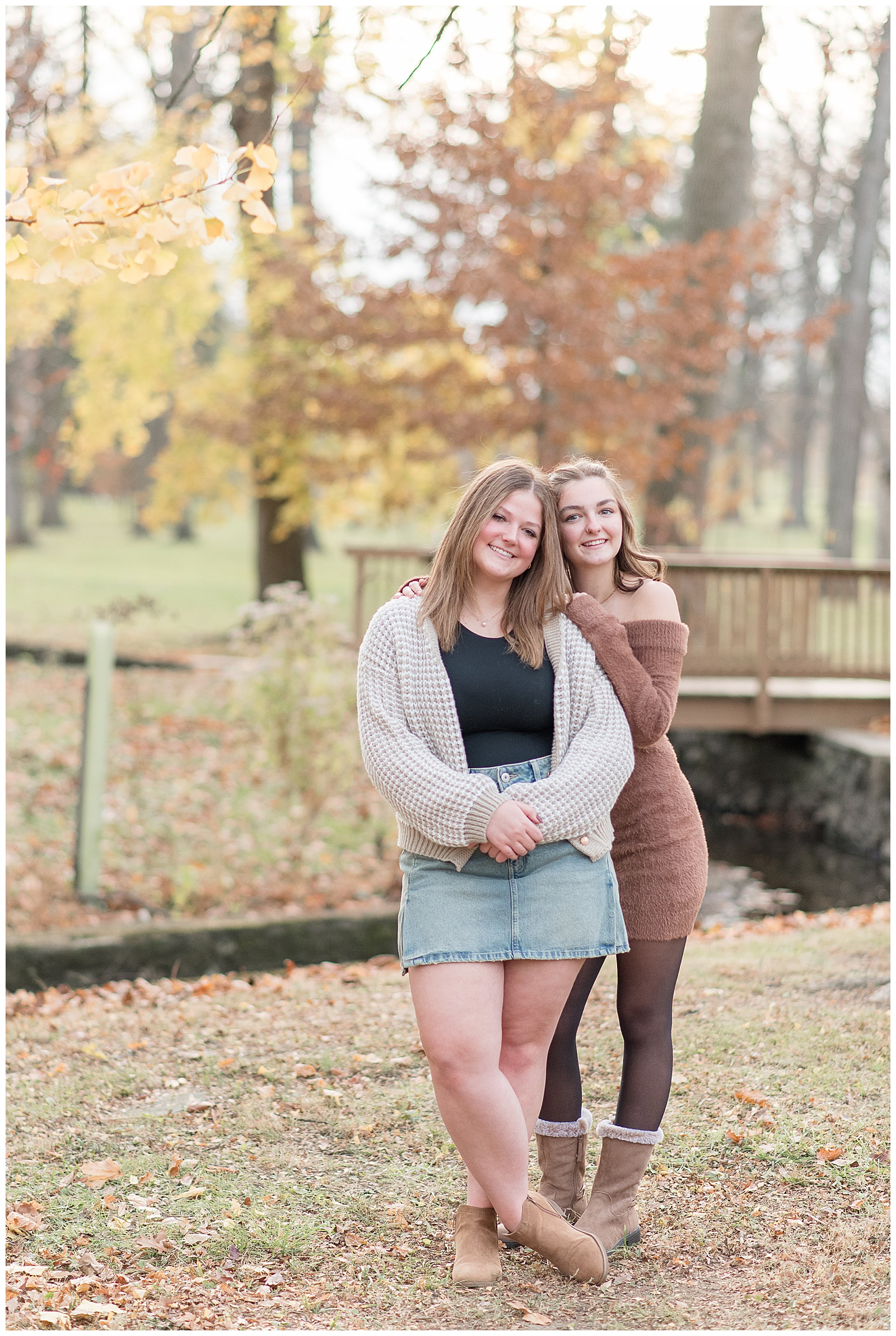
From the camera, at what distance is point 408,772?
267 centimetres

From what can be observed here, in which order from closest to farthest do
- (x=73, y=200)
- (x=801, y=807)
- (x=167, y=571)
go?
(x=73, y=200) → (x=801, y=807) → (x=167, y=571)

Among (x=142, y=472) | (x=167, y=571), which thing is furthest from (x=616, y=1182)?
(x=142, y=472)

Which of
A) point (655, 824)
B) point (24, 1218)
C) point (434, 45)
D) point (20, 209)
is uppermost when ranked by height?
point (434, 45)

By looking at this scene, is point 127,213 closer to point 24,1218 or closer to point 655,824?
point 655,824

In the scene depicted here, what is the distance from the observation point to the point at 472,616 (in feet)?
9.40

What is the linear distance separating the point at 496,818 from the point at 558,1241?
1.05m

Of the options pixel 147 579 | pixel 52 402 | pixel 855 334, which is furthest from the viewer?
pixel 147 579

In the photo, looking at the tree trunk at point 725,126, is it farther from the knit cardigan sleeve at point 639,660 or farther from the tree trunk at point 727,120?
the knit cardigan sleeve at point 639,660

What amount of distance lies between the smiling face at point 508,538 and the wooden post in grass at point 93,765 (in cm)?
480

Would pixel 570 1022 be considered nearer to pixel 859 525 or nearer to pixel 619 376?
pixel 619 376

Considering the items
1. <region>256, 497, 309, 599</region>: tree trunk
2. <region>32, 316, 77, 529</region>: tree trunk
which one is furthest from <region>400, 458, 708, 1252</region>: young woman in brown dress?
<region>256, 497, 309, 599</region>: tree trunk

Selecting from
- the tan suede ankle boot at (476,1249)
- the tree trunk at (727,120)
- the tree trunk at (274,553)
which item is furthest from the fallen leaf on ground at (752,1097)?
the tree trunk at (274,553)

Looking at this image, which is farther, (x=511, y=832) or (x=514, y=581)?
(x=514, y=581)

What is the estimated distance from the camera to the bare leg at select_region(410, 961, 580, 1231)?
2682 mm
